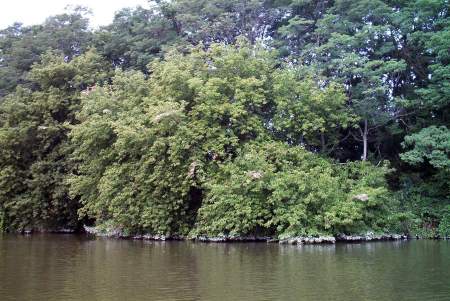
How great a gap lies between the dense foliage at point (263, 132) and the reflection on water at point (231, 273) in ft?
12.4

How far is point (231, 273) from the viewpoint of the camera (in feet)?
44.9

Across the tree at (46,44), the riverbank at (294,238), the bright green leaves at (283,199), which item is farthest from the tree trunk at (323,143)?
the tree at (46,44)

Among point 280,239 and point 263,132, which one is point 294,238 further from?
point 263,132

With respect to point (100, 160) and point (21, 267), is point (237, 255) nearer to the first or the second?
point (21, 267)

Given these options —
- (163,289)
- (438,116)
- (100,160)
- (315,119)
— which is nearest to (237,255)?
(163,289)

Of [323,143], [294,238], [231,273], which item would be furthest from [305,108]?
[231,273]

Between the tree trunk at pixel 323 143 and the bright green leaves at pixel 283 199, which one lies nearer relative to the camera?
the bright green leaves at pixel 283 199

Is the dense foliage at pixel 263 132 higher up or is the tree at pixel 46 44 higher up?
the tree at pixel 46 44

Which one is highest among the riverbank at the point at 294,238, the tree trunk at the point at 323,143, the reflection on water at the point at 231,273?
the tree trunk at the point at 323,143

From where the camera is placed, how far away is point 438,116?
1131 inches

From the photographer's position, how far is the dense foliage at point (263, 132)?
2356 centimetres

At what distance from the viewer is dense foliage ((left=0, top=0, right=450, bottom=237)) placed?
2356 centimetres

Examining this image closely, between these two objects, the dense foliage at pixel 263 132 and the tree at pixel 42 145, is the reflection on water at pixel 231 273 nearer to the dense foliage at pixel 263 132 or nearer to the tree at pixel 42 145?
the dense foliage at pixel 263 132

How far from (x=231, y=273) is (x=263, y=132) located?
42.8ft
